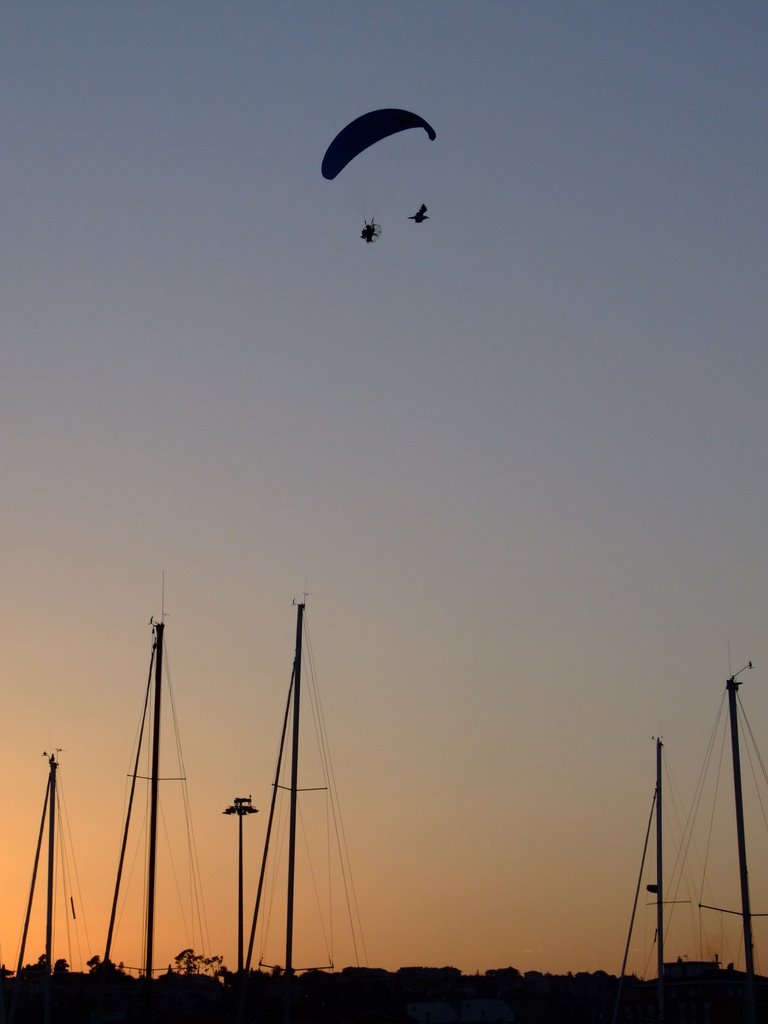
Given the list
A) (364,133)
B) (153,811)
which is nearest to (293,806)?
(153,811)

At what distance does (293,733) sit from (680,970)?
167 feet

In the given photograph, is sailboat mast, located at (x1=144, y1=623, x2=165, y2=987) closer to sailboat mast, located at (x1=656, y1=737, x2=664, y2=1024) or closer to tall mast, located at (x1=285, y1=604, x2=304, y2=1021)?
tall mast, located at (x1=285, y1=604, x2=304, y2=1021)

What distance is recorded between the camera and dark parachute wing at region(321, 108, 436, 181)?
4650cm

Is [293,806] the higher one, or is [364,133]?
[364,133]

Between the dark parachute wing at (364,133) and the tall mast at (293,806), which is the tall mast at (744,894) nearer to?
the tall mast at (293,806)

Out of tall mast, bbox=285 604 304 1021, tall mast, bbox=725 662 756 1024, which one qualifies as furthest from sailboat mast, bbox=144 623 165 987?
tall mast, bbox=725 662 756 1024

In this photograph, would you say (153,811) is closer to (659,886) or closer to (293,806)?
(293,806)

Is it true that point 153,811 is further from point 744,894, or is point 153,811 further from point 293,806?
point 744,894

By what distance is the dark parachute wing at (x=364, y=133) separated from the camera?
1831 inches

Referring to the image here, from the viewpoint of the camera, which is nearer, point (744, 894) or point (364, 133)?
point (744, 894)

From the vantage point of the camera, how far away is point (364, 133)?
4753 centimetres

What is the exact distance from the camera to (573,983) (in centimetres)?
15950

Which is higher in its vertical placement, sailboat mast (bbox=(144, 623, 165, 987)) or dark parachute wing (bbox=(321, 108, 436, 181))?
dark parachute wing (bbox=(321, 108, 436, 181))

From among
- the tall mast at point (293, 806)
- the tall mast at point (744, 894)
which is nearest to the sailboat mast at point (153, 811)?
the tall mast at point (293, 806)
